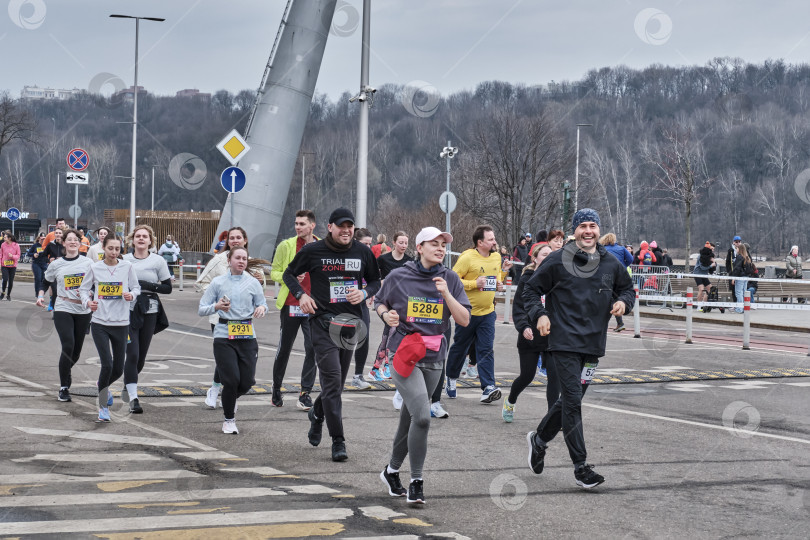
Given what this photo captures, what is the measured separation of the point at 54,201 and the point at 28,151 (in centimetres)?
779

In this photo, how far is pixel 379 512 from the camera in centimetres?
618

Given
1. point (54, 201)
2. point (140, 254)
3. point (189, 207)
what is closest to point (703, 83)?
point (189, 207)

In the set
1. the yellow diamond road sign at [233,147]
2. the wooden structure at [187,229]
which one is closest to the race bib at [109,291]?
the yellow diamond road sign at [233,147]

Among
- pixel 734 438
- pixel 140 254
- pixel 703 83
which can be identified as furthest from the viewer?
pixel 703 83

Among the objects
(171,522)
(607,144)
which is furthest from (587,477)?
(607,144)

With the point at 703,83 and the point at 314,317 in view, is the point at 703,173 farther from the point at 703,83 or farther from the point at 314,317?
the point at 314,317

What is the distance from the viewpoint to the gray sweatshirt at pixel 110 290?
9867 millimetres

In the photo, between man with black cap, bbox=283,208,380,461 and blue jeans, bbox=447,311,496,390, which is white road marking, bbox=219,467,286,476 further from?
blue jeans, bbox=447,311,496,390

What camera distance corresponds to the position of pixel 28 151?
142 metres

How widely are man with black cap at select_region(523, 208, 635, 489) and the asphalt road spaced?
1.34 ft

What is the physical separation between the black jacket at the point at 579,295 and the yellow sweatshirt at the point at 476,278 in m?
3.50

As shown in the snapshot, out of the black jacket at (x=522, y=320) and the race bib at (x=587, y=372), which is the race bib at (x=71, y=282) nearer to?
the black jacket at (x=522, y=320)

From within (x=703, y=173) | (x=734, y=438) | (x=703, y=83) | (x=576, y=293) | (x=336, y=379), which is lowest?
(x=734, y=438)

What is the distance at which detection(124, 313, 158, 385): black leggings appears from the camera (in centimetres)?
1004
